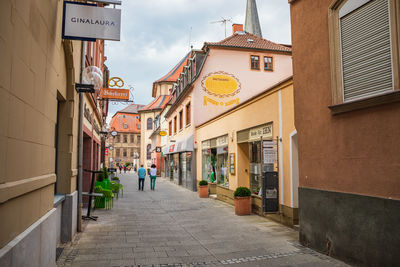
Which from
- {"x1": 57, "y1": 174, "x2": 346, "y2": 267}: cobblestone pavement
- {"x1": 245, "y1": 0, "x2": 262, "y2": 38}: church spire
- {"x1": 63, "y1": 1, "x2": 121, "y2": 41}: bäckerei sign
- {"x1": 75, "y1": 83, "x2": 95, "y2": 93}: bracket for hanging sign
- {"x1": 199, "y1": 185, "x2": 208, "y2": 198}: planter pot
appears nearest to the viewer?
{"x1": 63, "y1": 1, "x2": 121, "y2": 41}: bäckerei sign

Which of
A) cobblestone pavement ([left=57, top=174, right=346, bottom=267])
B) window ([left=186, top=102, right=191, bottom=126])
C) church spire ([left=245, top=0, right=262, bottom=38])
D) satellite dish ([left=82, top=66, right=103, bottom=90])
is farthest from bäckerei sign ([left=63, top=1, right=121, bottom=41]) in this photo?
church spire ([left=245, top=0, right=262, bottom=38])

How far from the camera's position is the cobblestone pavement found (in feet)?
19.1

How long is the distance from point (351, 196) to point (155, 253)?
3777 millimetres

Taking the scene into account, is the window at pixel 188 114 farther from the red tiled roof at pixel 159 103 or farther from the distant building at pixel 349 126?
the red tiled roof at pixel 159 103

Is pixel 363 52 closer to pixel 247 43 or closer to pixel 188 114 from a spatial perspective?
pixel 247 43

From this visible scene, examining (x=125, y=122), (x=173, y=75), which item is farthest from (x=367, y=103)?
(x=125, y=122)

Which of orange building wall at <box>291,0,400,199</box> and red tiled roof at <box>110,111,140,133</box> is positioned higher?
red tiled roof at <box>110,111,140,133</box>

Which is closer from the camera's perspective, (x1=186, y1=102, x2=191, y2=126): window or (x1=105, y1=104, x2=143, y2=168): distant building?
(x1=186, y1=102, x2=191, y2=126): window

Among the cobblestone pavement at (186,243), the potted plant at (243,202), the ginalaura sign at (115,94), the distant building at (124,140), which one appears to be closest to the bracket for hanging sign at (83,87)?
the cobblestone pavement at (186,243)

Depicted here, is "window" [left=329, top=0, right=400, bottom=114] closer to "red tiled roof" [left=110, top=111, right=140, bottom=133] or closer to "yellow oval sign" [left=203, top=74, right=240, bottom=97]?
"yellow oval sign" [left=203, top=74, right=240, bottom=97]

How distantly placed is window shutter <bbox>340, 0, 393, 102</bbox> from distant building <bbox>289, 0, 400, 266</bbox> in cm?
2

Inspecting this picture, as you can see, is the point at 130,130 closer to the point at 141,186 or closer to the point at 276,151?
the point at 141,186

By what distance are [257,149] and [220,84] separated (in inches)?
377

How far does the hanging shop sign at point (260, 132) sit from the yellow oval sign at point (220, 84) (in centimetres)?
893
